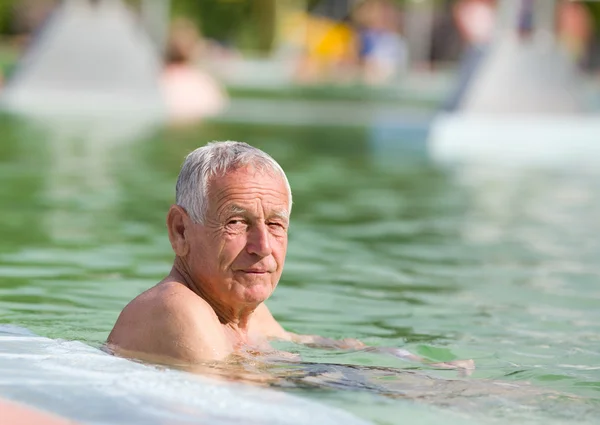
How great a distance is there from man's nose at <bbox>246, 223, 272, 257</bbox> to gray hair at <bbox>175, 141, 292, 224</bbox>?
156 millimetres

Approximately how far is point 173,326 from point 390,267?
127 inches

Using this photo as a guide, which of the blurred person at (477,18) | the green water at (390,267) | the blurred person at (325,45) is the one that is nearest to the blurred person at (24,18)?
the blurred person at (325,45)

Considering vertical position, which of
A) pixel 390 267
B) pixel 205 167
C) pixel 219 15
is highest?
pixel 219 15

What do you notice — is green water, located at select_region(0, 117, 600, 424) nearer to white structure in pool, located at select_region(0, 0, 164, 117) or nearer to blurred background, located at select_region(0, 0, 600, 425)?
blurred background, located at select_region(0, 0, 600, 425)

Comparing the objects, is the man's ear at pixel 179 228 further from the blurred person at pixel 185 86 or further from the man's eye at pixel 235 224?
the blurred person at pixel 185 86

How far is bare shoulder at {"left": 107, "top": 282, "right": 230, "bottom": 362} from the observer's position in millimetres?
3721

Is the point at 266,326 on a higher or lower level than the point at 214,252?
lower

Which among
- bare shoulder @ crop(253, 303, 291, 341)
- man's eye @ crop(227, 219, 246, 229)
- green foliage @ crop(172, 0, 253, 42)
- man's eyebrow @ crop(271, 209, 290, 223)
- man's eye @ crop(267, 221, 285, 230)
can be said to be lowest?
bare shoulder @ crop(253, 303, 291, 341)

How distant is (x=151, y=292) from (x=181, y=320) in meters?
0.16

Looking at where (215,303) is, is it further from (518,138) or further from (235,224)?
(518,138)

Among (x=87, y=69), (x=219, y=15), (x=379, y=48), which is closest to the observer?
(x=87, y=69)

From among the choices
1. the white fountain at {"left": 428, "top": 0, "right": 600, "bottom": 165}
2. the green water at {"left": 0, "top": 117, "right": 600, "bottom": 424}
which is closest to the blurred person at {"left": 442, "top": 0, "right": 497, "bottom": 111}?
the white fountain at {"left": 428, "top": 0, "right": 600, "bottom": 165}

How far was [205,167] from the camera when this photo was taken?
12.5 ft

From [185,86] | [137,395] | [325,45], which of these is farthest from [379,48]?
[137,395]
